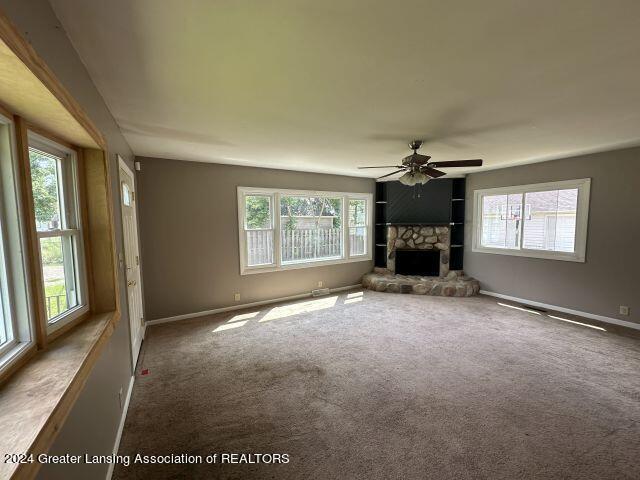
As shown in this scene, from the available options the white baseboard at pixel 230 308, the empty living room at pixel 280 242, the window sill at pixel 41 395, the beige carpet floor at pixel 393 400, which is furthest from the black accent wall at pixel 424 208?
the window sill at pixel 41 395

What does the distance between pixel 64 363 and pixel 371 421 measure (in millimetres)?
1958

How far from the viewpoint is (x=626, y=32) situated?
1.40 metres

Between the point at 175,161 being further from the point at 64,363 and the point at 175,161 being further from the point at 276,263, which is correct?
the point at 64,363

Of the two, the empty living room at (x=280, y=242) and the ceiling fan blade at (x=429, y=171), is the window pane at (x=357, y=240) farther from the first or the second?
the ceiling fan blade at (x=429, y=171)

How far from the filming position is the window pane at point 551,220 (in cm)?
434

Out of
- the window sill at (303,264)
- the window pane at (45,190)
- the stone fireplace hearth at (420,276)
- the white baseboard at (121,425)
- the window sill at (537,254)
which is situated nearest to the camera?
the window pane at (45,190)

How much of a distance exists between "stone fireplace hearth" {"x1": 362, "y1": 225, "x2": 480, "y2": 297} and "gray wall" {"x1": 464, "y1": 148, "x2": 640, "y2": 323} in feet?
3.48

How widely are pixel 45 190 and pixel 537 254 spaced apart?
612cm

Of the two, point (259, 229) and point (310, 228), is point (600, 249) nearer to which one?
point (310, 228)

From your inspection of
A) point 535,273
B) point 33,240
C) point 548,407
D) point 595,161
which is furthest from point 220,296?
point 595,161

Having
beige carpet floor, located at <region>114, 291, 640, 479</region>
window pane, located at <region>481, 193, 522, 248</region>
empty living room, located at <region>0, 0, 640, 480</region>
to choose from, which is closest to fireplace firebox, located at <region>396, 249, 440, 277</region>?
window pane, located at <region>481, 193, 522, 248</region>

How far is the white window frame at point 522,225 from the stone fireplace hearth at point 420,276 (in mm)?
599

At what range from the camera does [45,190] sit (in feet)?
5.05

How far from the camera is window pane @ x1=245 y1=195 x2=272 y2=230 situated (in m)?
4.88
